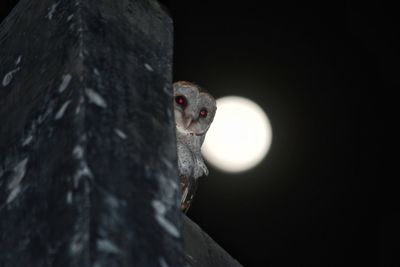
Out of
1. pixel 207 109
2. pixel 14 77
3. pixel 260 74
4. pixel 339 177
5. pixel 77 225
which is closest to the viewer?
pixel 77 225

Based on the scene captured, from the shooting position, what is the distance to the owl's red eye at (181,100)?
4375 millimetres

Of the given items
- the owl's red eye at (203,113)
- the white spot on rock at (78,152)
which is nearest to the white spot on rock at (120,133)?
the white spot on rock at (78,152)

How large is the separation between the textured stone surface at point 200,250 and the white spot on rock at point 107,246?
118 centimetres

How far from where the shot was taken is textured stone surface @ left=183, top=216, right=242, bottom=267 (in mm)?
2385

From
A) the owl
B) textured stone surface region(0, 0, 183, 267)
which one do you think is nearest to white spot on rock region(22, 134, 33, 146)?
textured stone surface region(0, 0, 183, 267)

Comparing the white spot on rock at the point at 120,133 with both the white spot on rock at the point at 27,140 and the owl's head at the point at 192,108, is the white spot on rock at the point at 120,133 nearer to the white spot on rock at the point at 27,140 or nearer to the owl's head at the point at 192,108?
the white spot on rock at the point at 27,140

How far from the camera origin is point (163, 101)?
155 cm

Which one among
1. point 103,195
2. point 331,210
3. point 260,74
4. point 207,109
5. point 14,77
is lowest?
point 331,210

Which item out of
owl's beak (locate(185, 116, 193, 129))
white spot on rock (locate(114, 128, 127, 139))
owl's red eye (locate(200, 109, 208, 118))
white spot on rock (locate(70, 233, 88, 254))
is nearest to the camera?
white spot on rock (locate(70, 233, 88, 254))

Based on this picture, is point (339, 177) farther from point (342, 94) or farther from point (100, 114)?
point (100, 114)

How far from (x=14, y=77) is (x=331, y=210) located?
6.58 m

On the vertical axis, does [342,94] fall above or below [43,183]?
below

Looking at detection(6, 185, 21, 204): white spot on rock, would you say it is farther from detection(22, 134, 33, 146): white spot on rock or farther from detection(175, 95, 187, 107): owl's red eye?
detection(175, 95, 187, 107): owl's red eye

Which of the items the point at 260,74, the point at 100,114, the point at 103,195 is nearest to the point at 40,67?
the point at 100,114
